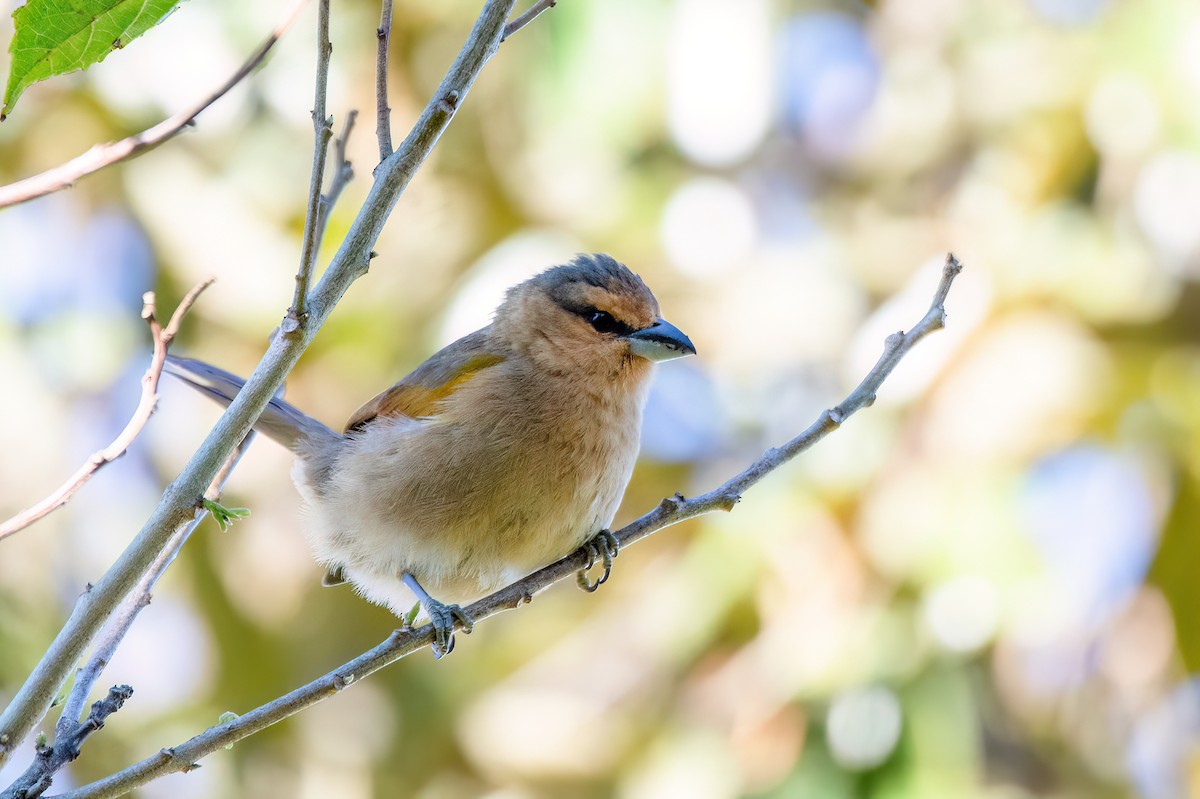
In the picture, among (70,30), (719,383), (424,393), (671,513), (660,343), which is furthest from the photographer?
(719,383)

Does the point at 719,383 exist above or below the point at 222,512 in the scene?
above

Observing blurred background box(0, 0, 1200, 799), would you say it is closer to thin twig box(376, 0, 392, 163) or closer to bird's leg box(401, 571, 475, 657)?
bird's leg box(401, 571, 475, 657)

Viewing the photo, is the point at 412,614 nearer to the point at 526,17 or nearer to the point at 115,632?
the point at 115,632

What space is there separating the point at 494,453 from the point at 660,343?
0.66m

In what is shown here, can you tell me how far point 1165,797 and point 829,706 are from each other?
1.93 meters

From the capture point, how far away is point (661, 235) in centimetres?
673

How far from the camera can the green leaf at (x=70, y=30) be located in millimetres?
1989

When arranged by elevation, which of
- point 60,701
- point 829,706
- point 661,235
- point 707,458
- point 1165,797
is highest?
point 661,235

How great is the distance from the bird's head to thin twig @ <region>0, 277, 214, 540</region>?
5.26 ft

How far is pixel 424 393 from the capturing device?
4.01m

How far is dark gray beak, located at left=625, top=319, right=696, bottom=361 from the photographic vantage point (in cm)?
385

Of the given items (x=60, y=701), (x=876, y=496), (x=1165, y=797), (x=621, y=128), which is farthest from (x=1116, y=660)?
(x=60, y=701)

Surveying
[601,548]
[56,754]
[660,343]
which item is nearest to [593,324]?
[660,343]

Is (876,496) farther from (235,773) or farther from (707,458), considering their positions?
(235,773)
